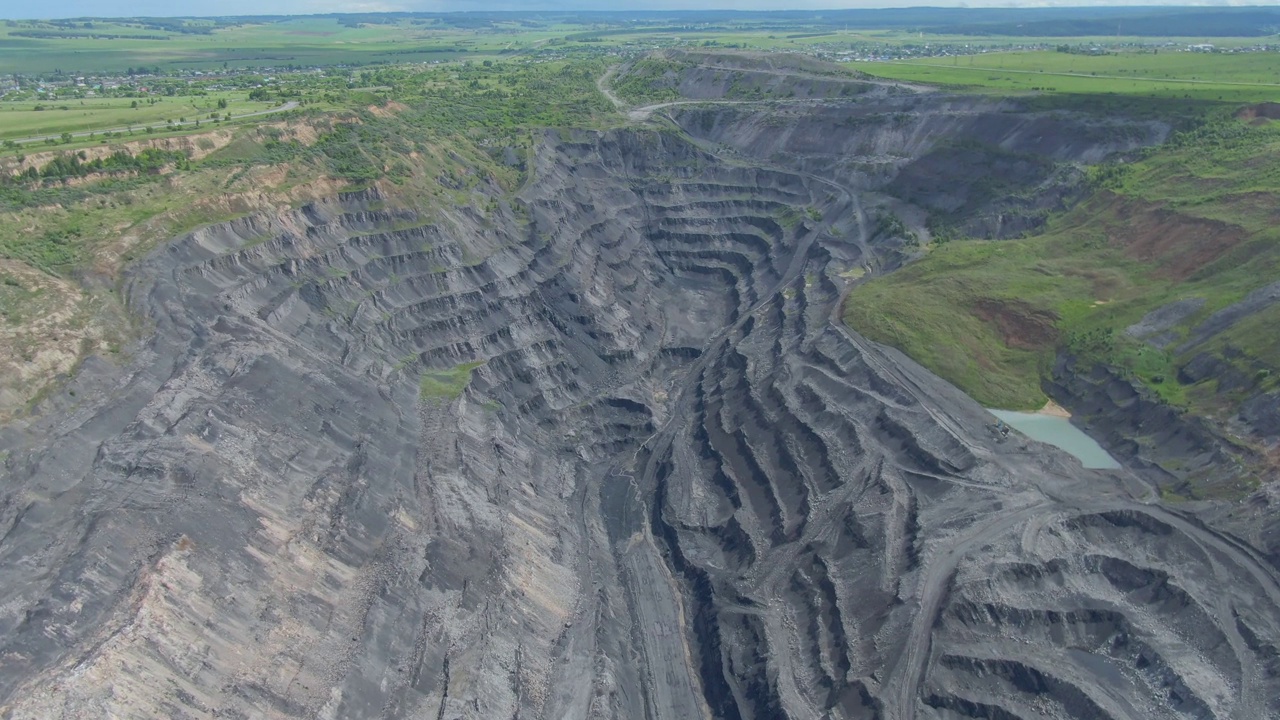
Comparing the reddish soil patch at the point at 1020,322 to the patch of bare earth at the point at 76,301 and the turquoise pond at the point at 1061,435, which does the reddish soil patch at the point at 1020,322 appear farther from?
the patch of bare earth at the point at 76,301

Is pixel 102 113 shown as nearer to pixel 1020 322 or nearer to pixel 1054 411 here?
pixel 1020 322

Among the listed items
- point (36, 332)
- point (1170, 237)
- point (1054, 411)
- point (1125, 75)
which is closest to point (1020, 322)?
point (1054, 411)

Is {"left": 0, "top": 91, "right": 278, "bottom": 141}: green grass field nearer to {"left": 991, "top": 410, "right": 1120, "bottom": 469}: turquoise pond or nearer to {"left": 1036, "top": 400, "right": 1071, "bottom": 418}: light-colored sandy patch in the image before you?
{"left": 991, "top": 410, "right": 1120, "bottom": 469}: turquoise pond

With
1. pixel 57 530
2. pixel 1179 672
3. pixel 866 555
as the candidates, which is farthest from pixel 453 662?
pixel 1179 672

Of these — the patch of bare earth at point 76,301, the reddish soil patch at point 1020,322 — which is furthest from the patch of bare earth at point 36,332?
the reddish soil patch at point 1020,322

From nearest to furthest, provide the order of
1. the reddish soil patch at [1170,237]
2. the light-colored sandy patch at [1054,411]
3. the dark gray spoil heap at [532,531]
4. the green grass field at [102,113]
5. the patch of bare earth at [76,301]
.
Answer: the dark gray spoil heap at [532,531], the patch of bare earth at [76,301], the light-colored sandy patch at [1054,411], the reddish soil patch at [1170,237], the green grass field at [102,113]

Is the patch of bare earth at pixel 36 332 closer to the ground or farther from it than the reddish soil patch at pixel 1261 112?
closer to the ground
